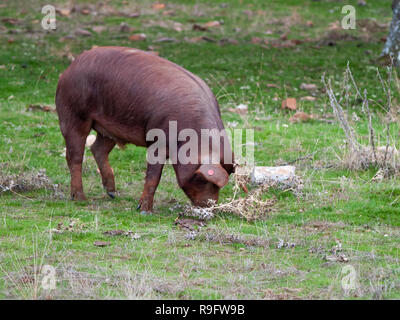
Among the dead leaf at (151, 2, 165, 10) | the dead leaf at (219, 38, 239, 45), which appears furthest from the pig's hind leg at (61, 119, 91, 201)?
the dead leaf at (151, 2, 165, 10)

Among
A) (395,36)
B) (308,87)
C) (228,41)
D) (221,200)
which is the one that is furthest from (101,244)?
(228,41)

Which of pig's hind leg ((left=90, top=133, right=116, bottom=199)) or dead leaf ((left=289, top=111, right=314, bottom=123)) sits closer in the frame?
pig's hind leg ((left=90, top=133, right=116, bottom=199))

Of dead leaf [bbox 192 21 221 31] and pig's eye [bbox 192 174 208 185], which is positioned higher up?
dead leaf [bbox 192 21 221 31]

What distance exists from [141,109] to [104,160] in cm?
132

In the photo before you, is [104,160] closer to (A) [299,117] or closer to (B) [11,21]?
(A) [299,117]

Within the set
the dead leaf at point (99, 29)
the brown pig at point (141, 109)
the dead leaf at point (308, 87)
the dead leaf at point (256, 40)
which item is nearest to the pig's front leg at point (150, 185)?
the brown pig at point (141, 109)

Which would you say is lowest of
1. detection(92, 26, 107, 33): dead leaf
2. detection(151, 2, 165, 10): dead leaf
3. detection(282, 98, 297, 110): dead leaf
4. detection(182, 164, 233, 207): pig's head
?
detection(182, 164, 233, 207): pig's head

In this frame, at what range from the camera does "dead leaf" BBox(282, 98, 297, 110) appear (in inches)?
533

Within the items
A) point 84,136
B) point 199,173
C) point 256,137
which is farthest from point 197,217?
point 256,137

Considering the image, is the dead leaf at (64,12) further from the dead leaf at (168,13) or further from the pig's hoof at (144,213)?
the pig's hoof at (144,213)

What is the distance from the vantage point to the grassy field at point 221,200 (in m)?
5.73

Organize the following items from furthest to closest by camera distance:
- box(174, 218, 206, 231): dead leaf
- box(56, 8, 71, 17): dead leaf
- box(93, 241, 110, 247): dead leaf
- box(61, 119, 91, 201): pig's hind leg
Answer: box(56, 8, 71, 17): dead leaf
box(61, 119, 91, 201): pig's hind leg
box(174, 218, 206, 231): dead leaf
box(93, 241, 110, 247): dead leaf

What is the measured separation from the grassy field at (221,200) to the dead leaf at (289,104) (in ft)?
0.55

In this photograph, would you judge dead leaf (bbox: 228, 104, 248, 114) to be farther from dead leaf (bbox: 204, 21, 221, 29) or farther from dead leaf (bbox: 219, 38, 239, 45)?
dead leaf (bbox: 204, 21, 221, 29)
